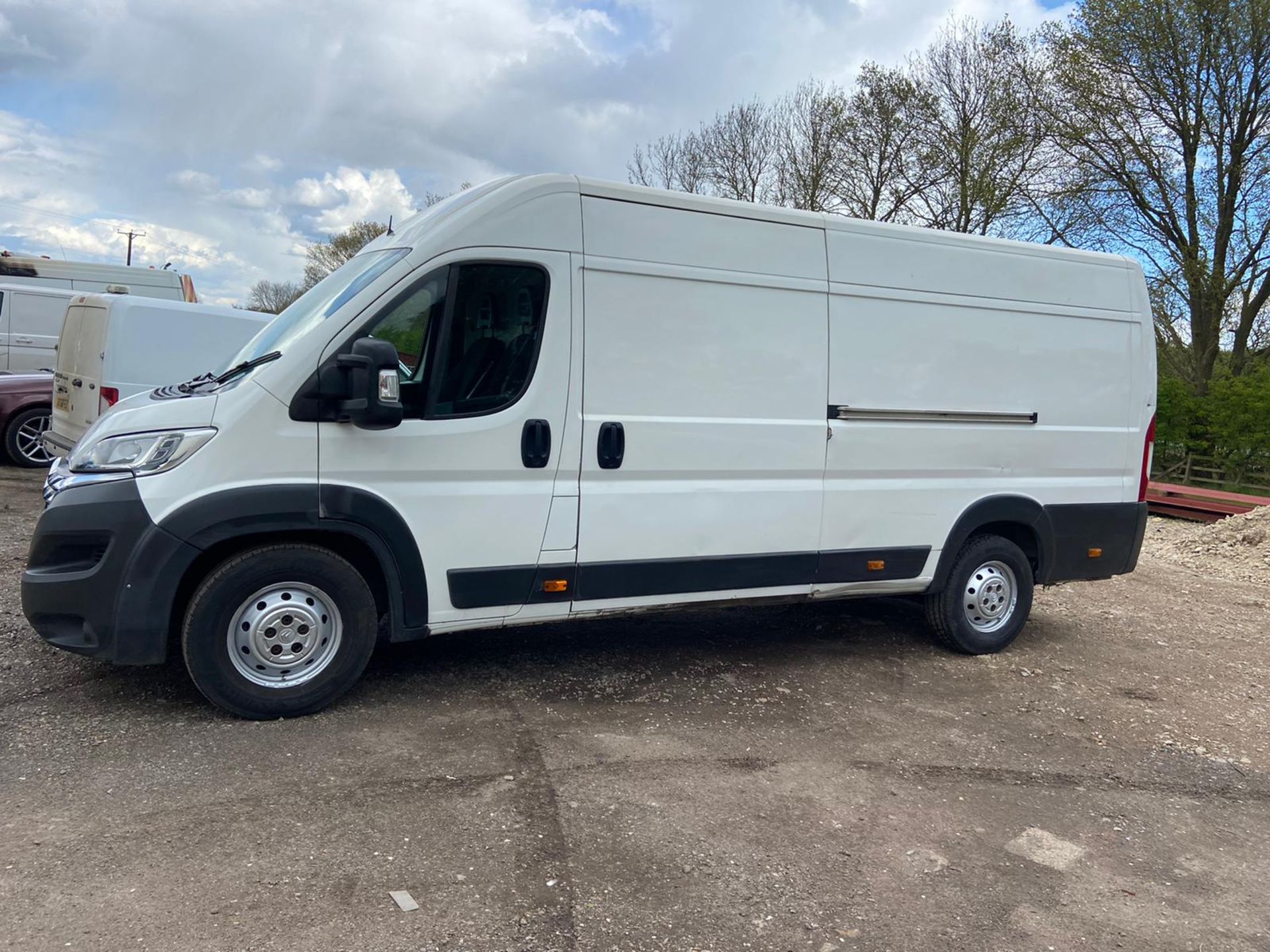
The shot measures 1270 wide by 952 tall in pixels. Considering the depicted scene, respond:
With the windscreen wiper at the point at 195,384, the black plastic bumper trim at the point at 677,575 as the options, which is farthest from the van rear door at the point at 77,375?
the black plastic bumper trim at the point at 677,575

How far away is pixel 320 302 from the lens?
4.72 metres

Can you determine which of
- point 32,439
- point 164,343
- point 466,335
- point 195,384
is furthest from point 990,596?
point 32,439

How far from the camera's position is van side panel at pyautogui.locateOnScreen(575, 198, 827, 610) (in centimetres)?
481

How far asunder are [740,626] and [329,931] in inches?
161

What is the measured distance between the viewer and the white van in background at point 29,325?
13172 mm

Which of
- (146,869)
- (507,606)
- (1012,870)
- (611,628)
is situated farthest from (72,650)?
(1012,870)

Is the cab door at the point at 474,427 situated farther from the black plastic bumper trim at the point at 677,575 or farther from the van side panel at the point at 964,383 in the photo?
the van side panel at the point at 964,383

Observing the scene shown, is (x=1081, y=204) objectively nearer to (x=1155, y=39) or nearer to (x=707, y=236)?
(x=1155, y=39)

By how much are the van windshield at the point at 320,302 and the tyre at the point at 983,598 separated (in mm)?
3844

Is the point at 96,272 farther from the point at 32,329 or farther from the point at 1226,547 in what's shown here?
the point at 1226,547

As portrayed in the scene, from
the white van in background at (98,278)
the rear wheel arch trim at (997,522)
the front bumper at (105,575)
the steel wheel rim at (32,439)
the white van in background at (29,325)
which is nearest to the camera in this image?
the front bumper at (105,575)

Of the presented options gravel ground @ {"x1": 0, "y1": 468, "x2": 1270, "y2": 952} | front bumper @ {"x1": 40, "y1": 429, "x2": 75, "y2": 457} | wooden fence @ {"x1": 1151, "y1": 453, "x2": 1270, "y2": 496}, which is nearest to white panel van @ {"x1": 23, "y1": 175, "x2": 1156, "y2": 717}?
gravel ground @ {"x1": 0, "y1": 468, "x2": 1270, "y2": 952}

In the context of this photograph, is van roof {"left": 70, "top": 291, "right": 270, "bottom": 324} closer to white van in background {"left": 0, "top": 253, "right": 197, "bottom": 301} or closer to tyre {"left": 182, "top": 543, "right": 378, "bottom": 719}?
tyre {"left": 182, "top": 543, "right": 378, "bottom": 719}

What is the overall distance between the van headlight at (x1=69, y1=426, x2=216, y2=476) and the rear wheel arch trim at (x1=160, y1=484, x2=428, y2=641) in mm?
219
